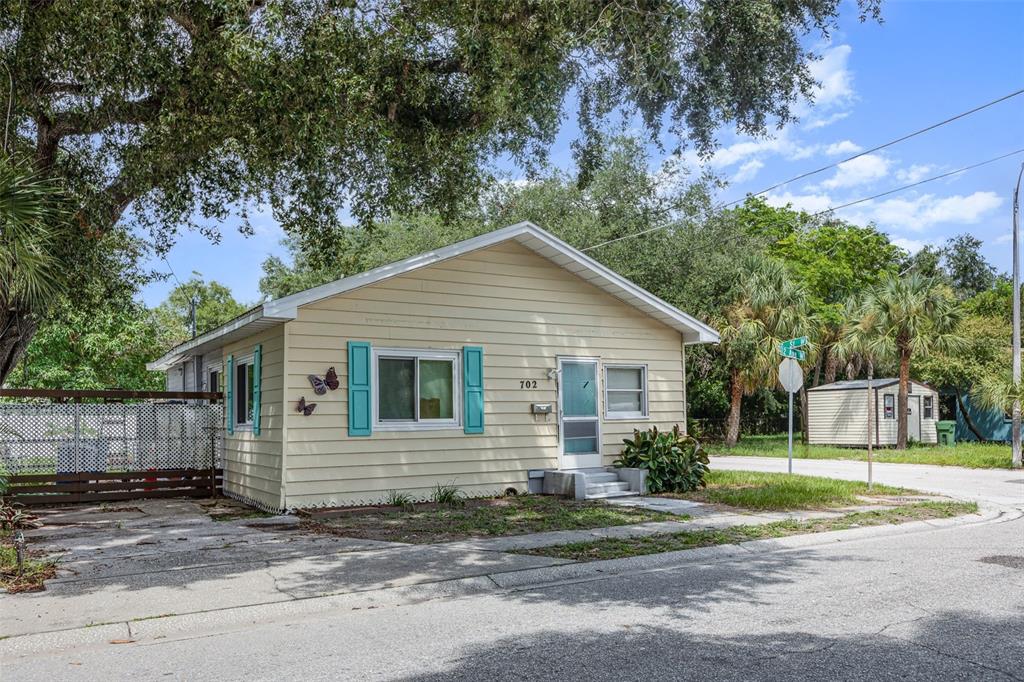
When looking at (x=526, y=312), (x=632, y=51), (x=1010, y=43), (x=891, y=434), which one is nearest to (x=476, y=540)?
(x=526, y=312)

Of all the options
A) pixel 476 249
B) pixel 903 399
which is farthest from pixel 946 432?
pixel 476 249

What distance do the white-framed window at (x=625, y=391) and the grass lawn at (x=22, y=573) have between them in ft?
30.9

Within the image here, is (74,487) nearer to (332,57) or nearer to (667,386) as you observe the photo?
(332,57)

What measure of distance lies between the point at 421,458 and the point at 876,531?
6584mm

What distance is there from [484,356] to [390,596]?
22.9 ft

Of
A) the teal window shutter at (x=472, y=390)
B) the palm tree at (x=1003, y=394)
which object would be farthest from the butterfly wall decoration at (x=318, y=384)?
the palm tree at (x=1003, y=394)

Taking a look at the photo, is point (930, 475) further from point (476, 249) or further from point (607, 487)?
point (476, 249)

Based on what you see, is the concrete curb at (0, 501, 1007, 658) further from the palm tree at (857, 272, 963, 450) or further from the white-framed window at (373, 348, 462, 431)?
the palm tree at (857, 272, 963, 450)

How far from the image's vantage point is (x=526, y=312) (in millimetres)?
14000

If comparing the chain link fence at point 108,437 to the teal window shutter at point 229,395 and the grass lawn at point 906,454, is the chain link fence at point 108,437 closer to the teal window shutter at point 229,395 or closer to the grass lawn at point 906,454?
the teal window shutter at point 229,395

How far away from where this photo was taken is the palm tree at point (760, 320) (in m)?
26.9

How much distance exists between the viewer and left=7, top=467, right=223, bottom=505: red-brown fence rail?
13.4 m

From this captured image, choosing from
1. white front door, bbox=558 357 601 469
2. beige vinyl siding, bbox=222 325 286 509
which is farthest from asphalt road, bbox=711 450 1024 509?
beige vinyl siding, bbox=222 325 286 509

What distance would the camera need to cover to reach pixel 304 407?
11.8 meters
